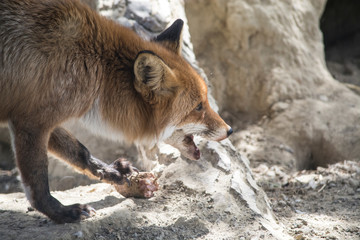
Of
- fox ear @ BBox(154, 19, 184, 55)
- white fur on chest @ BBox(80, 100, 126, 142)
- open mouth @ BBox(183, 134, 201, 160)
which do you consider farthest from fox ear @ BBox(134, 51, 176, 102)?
open mouth @ BBox(183, 134, 201, 160)

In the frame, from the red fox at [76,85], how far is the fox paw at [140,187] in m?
0.36

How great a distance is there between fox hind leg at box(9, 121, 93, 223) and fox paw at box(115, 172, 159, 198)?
556mm

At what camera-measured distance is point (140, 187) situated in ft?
11.6

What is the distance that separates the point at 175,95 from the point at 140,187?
94 centimetres

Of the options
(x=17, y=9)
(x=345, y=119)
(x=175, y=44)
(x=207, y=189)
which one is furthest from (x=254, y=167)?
(x=17, y=9)

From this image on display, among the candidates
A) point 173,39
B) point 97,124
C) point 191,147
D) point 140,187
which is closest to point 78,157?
point 97,124

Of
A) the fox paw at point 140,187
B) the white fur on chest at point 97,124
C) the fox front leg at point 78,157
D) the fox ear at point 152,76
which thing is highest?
the fox ear at point 152,76

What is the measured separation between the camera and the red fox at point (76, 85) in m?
2.88

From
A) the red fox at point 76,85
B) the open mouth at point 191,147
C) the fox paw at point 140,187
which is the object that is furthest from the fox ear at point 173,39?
the fox paw at point 140,187

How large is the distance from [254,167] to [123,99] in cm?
293

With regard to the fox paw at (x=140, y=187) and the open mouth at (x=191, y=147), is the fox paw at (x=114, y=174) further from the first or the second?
the open mouth at (x=191, y=147)

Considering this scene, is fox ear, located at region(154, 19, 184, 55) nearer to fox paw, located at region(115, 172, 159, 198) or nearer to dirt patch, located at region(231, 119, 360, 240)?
fox paw, located at region(115, 172, 159, 198)

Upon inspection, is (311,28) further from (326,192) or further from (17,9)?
(17,9)

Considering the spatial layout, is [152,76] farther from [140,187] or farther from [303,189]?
[303,189]
